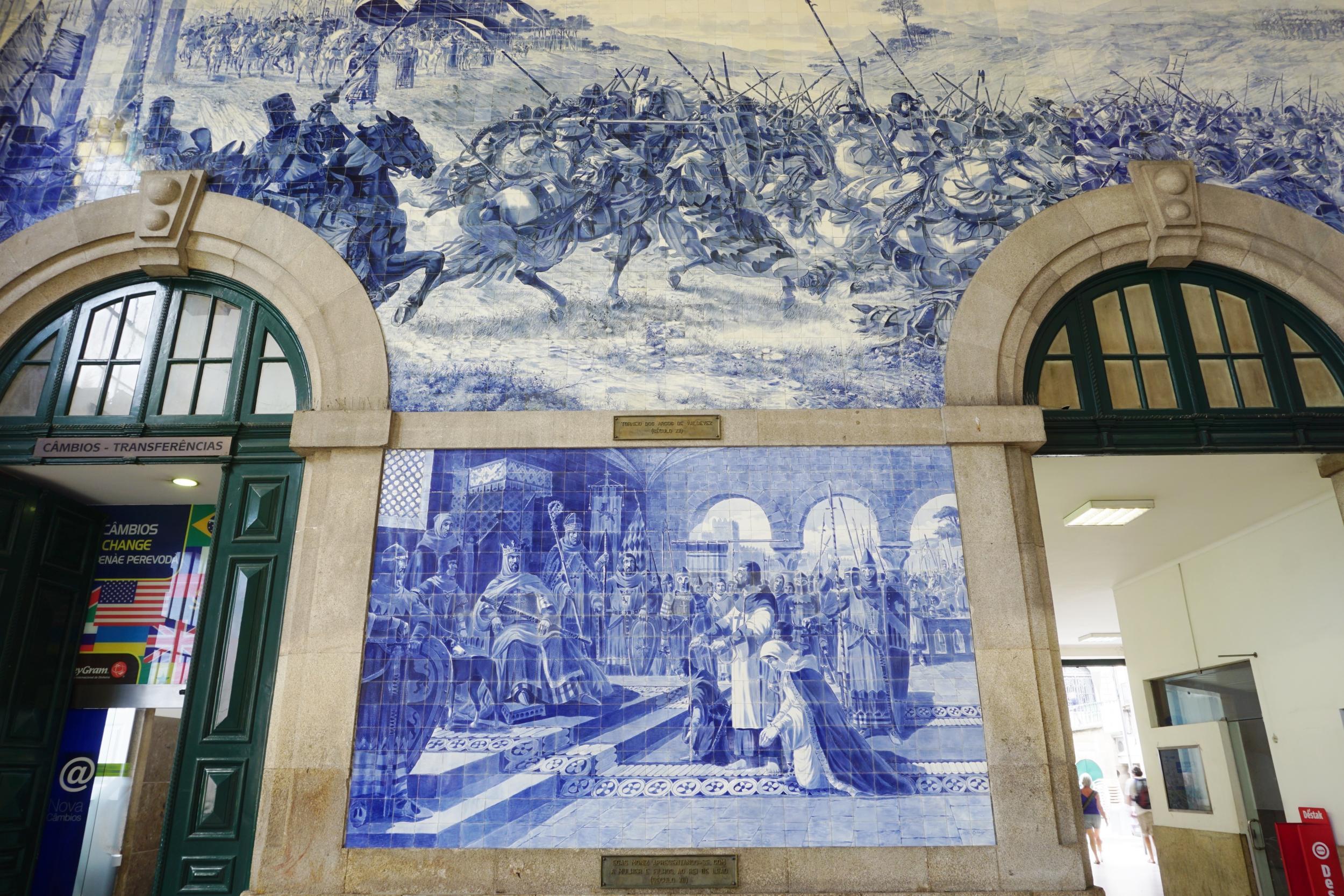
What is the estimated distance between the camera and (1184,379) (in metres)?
8.02

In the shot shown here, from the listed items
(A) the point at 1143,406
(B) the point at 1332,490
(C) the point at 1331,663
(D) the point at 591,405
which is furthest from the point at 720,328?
(C) the point at 1331,663

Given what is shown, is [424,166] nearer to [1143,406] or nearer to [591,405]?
[591,405]

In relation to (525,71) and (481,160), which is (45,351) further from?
(525,71)

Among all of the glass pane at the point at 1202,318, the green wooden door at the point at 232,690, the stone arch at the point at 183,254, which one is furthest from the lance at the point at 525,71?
the glass pane at the point at 1202,318

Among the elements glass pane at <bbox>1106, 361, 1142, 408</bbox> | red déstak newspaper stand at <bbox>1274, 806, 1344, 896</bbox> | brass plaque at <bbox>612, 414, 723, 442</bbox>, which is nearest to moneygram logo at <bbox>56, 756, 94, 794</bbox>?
brass plaque at <bbox>612, 414, 723, 442</bbox>

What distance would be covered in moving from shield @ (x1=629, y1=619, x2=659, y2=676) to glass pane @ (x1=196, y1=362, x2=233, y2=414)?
399cm

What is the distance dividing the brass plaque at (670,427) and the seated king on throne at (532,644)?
1.26 meters

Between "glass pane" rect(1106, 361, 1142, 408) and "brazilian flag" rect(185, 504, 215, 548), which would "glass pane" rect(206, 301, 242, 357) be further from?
"glass pane" rect(1106, 361, 1142, 408)

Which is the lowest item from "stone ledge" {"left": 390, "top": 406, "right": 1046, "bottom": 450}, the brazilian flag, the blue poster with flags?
the blue poster with flags

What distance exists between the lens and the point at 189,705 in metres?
7.09

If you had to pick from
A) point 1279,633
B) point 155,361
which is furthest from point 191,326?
point 1279,633

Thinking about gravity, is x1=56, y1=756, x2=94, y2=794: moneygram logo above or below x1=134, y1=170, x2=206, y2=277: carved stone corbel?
Result: below

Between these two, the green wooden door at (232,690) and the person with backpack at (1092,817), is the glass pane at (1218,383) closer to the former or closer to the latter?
the green wooden door at (232,690)

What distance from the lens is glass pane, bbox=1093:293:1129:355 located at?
8.13 m
